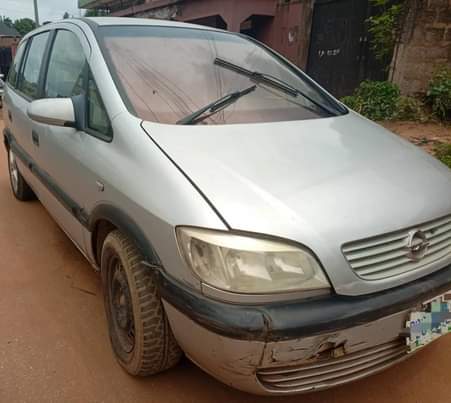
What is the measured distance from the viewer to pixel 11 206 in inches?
163

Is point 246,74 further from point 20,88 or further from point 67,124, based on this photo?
point 20,88

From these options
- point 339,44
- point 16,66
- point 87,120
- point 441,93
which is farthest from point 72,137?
point 339,44

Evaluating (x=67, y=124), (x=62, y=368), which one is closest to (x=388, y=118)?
(x=67, y=124)

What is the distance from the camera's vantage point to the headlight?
139 cm

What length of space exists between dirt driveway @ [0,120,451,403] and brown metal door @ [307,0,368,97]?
6.93m

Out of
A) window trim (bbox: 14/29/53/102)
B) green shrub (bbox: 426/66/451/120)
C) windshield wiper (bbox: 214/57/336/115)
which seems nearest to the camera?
windshield wiper (bbox: 214/57/336/115)

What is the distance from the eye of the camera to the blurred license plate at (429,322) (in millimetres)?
1598

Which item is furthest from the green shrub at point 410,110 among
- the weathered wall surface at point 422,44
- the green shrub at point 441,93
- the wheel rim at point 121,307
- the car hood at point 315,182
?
the wheel rim at point 121,307

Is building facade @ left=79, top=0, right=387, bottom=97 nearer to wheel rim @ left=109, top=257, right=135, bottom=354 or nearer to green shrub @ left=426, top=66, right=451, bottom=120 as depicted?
green shrub @ left=426, top=66, right=451, bottom=120

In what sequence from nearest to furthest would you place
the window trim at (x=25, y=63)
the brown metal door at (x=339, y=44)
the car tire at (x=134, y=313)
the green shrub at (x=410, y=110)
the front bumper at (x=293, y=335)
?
Answer: the front bumper at (x=293, y=335) < the car tire at (x=134, y=313) < the window trim at (x=25, y=63) < the green shrub at (x=410, y=110) < the brown metal door at (x=339, y=44)

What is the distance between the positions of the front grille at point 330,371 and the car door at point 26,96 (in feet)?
7.02

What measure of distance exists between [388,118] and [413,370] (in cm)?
487

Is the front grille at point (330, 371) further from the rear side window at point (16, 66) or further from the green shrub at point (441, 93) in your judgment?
the green shrub at point (441, 93)

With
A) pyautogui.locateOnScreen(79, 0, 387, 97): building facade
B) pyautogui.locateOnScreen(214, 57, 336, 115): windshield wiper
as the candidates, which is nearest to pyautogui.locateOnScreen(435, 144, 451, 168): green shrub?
pyautogui.locateOnScreen(214, 57, 336, 115): windshield wiper
